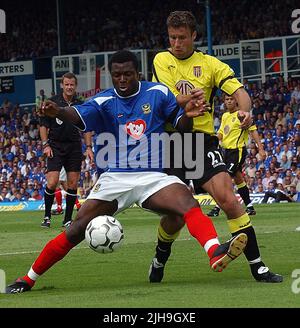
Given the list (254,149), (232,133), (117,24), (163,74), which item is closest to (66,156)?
(232,133)

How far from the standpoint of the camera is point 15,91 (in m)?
46.8

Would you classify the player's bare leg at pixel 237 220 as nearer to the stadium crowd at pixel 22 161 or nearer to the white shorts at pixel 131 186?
the white shorts at pixel 131 186

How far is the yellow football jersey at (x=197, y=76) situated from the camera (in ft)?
32.8

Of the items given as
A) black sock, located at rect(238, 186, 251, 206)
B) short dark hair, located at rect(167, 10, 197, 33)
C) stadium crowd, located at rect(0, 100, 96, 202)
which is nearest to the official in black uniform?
black sock, located at rect(238, 186, 251, 206)

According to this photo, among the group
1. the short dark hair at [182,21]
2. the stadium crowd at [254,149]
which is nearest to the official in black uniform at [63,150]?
the short dark hair at [182,21]

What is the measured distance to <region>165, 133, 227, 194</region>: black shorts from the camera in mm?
9711

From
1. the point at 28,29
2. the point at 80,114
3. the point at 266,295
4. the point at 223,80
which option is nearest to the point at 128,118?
the point at 80,114

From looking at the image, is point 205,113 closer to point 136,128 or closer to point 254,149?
point 136,128

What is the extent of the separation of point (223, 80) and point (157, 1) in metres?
35.7

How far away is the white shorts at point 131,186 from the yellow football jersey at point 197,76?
83 cm

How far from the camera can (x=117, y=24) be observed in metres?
46.0

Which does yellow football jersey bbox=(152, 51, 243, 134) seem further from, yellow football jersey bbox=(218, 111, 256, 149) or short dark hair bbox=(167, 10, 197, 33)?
yellow football jersey bbox=(218, 111, 256, 149)

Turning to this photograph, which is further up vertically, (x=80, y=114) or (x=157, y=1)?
(x=157, y=1)
